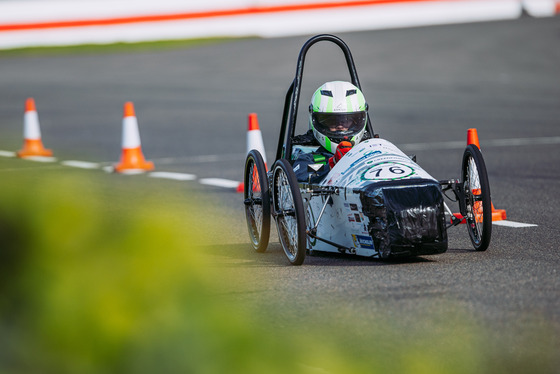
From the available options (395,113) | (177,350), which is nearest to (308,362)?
(177,350)

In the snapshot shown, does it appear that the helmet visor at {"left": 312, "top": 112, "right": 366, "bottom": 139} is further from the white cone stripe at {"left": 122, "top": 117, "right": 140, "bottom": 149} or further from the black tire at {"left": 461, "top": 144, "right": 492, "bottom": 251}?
the white cone stripe at {"left": 122, "top": 117, "right": 140, "bottom": 149}

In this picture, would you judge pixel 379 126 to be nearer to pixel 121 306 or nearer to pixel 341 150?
pixel 341 150

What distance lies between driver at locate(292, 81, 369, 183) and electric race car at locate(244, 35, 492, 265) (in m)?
0.19

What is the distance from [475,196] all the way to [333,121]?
1.42 metres

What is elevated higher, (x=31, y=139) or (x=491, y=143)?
(x=31, y=139)

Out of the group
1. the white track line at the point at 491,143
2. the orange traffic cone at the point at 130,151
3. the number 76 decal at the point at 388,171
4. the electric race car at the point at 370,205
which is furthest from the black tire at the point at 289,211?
the white track line at the point at 491,143

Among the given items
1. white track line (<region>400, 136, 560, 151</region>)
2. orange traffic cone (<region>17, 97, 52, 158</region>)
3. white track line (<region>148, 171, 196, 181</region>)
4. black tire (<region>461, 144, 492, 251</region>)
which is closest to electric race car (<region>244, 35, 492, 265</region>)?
black tire (<region>461, 144, 492, 251</region>)

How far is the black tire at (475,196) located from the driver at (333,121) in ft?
3.20

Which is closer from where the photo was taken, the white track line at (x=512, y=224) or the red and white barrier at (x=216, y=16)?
the white track line at (x=512, y=224)

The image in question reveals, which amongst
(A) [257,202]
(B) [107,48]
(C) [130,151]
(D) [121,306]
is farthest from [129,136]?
(B) [107,48]

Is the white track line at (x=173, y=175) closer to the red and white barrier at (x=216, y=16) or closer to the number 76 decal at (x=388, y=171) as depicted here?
the number 76 decal at (x=388, y=171)

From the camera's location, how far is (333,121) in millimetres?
8258

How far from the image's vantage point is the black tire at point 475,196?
7.23m

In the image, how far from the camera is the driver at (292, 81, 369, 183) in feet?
26.9
